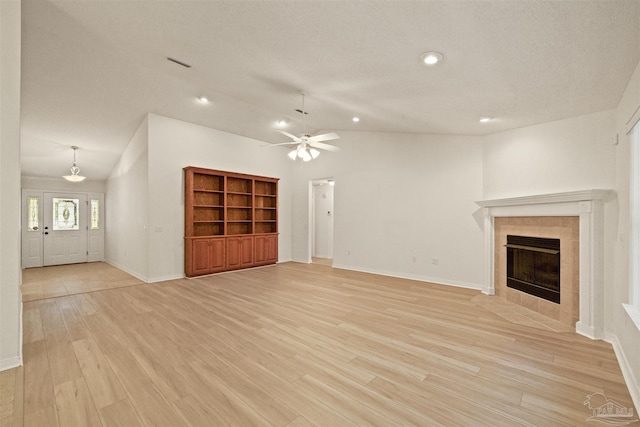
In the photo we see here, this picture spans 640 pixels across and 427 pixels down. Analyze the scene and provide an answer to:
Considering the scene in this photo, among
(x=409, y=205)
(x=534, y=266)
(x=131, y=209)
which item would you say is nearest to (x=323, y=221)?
(x=409, y=205)

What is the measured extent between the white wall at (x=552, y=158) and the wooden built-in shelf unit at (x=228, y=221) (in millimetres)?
5155

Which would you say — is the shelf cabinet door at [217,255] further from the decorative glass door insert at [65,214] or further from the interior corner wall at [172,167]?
the decorative glass door insert at [65,214]

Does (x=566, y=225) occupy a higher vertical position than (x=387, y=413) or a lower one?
higher

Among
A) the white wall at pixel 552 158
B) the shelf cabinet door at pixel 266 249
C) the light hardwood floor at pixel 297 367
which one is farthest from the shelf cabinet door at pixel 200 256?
the white wall at pixel 552 158

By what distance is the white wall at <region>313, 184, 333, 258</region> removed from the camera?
9305 millimetres

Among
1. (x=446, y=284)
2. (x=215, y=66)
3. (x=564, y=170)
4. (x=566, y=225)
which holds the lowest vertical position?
(x=446, y=284)

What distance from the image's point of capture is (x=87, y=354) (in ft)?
8.86

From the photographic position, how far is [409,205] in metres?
6.12

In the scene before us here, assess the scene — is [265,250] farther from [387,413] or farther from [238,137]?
[387,413]

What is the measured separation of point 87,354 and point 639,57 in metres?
5.29

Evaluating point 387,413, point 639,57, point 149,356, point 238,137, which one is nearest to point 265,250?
point 238,137

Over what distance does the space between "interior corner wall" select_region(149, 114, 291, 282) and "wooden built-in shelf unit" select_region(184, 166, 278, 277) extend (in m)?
0.19

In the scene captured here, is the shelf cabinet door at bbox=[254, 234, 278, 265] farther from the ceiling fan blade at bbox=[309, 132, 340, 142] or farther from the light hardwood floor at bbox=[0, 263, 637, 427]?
the ceiling fan blade at bbox=[309, 132, 340, 142]

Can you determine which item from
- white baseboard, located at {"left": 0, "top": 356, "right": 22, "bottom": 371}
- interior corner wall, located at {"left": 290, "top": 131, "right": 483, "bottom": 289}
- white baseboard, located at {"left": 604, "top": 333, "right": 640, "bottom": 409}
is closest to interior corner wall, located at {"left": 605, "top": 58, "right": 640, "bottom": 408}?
white baseboard, located at {"left": 604, "top": 333, "right": 640, "bottom": 409}
